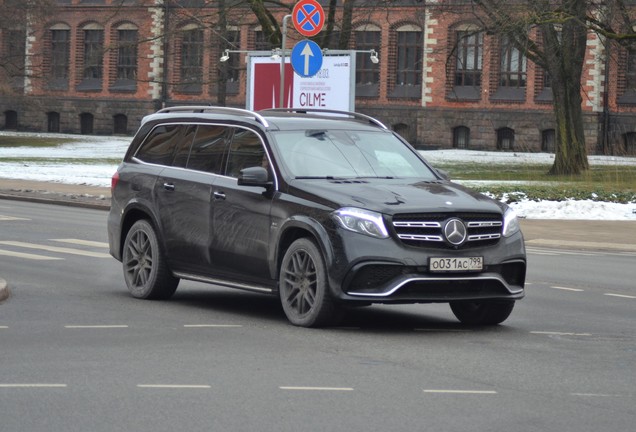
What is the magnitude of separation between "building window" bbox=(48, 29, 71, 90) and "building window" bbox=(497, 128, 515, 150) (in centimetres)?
2608

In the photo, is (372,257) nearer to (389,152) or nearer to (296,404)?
(389,152)

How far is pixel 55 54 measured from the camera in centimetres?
8162

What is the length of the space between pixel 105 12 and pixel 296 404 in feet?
237

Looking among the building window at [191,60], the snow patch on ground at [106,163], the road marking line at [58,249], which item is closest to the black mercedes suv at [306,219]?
the road marking line at [58,249]

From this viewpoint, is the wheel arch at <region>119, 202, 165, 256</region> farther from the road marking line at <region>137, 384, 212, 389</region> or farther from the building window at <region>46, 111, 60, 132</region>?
the building window at <region>46, 111, 60, 132</region>

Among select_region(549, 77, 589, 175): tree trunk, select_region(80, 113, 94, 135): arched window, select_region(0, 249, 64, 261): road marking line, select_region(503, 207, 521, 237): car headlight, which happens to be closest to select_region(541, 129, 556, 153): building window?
select_region(549, 77, 589, 175): tree trunk

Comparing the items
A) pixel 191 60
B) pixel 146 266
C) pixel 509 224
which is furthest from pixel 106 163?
pixel 509 224

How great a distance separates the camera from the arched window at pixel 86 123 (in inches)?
3155

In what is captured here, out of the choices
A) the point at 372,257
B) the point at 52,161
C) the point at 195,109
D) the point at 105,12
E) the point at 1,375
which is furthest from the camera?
the point at 105,12

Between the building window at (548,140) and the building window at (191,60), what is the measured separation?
18102mm

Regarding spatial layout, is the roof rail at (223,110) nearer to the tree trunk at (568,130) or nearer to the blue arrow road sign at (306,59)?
the blue arrow road sign at (306,59)

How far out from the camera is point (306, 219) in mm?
11562

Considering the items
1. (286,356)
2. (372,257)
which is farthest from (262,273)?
(286,356)

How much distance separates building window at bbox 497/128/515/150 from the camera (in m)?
68.1
